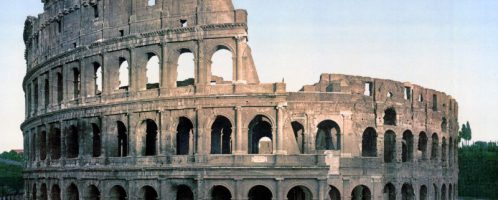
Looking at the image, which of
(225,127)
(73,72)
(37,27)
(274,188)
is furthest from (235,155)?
(37,27)

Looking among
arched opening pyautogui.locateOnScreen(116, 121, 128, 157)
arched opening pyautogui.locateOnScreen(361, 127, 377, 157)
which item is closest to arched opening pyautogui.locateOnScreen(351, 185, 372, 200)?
arched opening pyautogui.locateOnScreen(361, 127, 377, 157)

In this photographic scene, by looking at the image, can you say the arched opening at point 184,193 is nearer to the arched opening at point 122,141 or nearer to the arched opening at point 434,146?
the arched opening at point 122,141

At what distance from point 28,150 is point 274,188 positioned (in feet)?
64.4

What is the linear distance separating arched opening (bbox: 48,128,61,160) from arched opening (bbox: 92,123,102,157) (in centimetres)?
391

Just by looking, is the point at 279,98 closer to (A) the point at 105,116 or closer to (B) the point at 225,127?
(B) the point at 225,127

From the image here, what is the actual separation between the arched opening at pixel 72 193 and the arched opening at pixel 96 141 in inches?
87.6

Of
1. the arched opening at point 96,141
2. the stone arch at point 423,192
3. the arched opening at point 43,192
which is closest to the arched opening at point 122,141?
the arched opening at point 96,141

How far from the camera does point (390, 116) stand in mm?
32844

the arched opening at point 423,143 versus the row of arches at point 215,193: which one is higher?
the arched opening at point 423,143

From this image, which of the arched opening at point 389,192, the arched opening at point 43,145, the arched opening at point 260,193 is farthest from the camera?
the arched opening at point 43,145

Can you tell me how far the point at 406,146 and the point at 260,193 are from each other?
10.6m

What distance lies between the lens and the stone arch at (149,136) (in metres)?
29.2

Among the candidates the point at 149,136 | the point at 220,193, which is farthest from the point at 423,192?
the point at 149,136

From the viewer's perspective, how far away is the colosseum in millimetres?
26844
